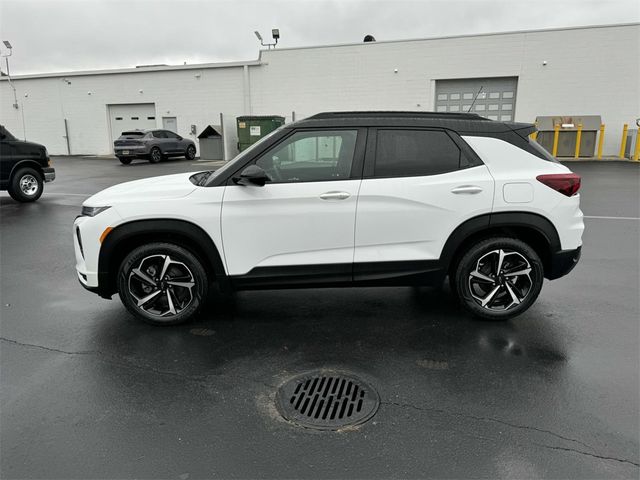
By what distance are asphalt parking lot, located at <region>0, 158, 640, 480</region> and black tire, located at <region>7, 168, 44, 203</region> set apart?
659 cm

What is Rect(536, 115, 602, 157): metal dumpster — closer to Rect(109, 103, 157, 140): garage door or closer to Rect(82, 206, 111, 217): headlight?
Rect(82, 206, 111, 217): headlight

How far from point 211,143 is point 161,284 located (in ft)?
68.6

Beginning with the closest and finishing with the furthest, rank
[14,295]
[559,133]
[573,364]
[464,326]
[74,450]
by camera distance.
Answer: [74,450] → [573,364] → [464,326] → [14,295] → [559,133]

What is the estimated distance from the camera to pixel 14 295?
4949 millimetres

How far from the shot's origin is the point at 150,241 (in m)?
3.96

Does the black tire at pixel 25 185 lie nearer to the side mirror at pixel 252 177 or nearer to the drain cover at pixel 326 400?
the side mirror at pixel 252 177

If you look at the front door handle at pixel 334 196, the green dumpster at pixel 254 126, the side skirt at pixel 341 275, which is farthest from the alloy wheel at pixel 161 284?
the green dumpster at pixel 254 126

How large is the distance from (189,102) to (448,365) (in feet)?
85.4

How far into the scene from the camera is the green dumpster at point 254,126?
21.1 metres

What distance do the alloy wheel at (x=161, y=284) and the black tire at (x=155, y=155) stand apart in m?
19.4

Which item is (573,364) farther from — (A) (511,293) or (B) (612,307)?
(B) (612,307)

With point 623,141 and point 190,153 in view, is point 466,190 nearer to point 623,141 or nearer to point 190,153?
point 623,141

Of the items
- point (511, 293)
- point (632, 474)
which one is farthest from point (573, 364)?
point (632, 474)

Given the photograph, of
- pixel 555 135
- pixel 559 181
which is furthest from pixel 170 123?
pixel 559 181
